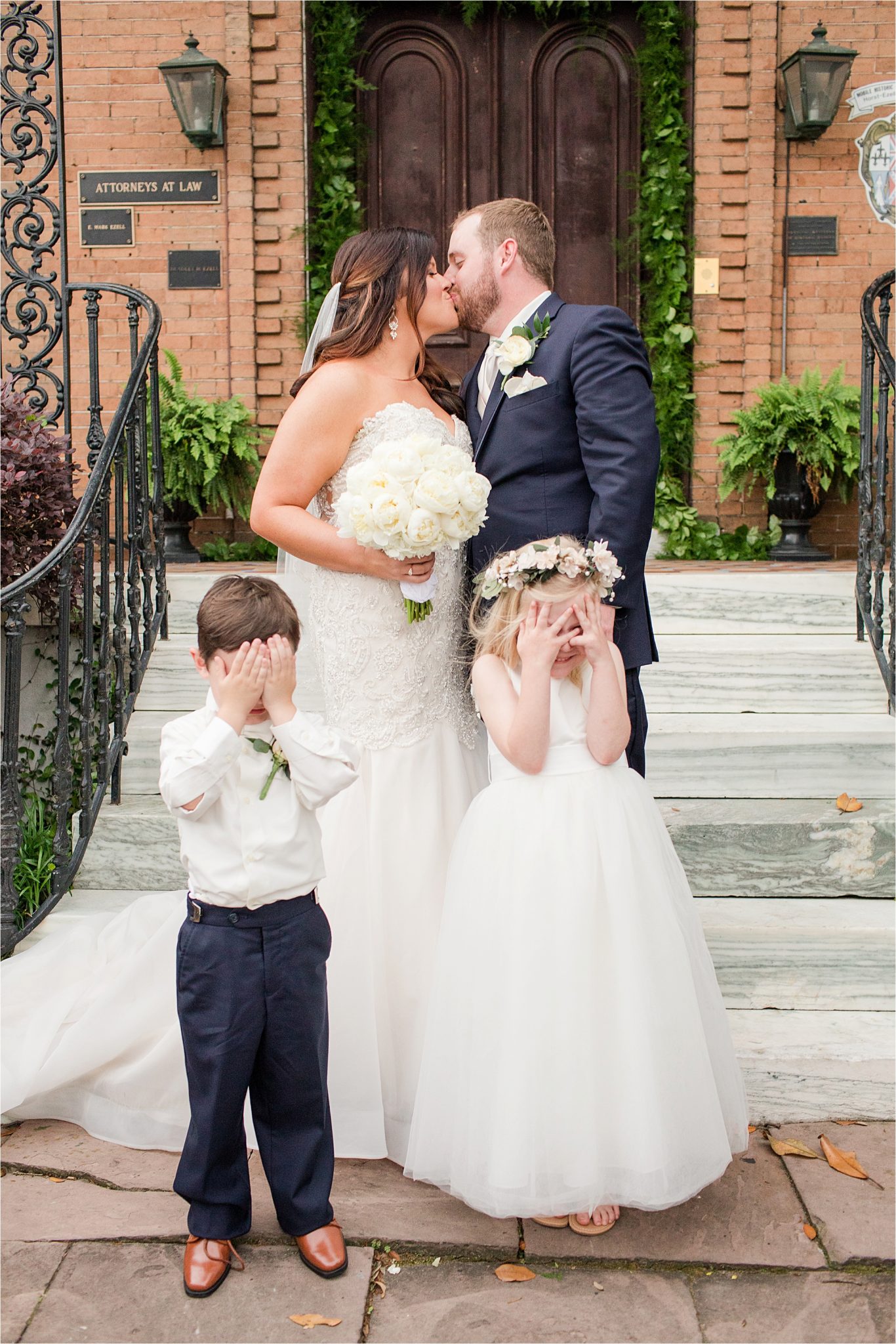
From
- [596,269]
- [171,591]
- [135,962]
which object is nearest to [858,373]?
[596,269]

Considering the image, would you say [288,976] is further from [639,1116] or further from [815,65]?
[815,65]

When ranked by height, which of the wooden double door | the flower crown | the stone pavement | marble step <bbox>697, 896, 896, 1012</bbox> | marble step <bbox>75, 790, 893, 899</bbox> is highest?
the wooden double door

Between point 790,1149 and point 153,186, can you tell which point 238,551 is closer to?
point 153,186

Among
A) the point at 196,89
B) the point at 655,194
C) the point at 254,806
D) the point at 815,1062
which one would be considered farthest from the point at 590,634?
the point at 196,89

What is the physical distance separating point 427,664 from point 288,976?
879 mm

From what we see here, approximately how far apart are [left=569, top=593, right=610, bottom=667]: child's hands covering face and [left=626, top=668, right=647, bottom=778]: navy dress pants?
0.38 metres

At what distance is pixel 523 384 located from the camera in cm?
284

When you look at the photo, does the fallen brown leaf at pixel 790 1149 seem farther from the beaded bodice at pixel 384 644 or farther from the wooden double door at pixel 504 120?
the wooden double door at pixel 504 120

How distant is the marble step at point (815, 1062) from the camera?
3.07 meters

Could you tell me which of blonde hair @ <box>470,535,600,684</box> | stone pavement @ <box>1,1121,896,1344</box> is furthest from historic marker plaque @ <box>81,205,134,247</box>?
stone pavement @ <box>1,1121,896,1344</box>

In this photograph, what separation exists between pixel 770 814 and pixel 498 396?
1.84 metres

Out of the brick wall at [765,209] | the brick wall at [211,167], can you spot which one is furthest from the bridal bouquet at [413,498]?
the brick wall at [765,209]

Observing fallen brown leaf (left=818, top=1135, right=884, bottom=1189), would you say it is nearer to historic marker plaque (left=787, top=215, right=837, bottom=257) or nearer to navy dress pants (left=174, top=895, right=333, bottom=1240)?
navy dress pants (left=174, top=895, right=333, bottom=1240)

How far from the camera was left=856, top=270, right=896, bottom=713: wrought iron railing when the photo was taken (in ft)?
15.3
